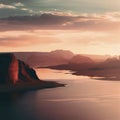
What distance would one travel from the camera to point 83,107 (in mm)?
138750

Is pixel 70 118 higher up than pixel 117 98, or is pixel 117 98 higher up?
pixel 70 118

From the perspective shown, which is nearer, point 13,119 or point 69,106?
point 13,119

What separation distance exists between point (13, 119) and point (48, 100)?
170 feet

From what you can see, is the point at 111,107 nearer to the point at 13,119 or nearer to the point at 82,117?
the point at 82,117

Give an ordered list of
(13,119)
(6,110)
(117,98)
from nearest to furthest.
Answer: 1. (13,119)
2. (6,110)
3. (117,98)

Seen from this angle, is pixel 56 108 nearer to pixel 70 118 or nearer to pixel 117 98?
pixel 70 118

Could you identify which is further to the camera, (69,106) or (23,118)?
(69,106)

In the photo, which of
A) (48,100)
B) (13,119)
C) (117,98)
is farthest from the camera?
(117,98)

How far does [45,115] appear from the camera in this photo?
118 metres

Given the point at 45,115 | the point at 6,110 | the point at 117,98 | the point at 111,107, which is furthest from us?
the point at 117,98

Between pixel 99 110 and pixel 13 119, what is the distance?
31.4 meters

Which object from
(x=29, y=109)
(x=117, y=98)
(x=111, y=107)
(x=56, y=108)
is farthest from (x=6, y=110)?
(x=117, y=98)

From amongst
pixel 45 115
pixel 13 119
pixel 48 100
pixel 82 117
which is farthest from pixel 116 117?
pixel 48 100

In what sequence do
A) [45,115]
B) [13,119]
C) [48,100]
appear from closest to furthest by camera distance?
1. [13,119]
2. [45,115]
3. [48,100]
